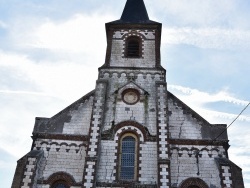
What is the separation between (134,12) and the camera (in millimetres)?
27469

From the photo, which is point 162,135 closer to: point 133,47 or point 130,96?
point 130,96

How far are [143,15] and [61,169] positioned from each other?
15.5 m

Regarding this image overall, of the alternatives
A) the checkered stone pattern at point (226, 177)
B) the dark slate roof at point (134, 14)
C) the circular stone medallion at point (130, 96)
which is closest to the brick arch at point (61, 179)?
the circular stone medallion at point (130, 96)

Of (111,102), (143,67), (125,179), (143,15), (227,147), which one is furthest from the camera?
(143,15)

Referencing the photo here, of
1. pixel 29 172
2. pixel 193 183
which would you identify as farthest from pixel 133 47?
pixel 29 172

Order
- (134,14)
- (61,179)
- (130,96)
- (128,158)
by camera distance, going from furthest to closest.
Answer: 1. (134,14)
2. (130,96)
3. (128,158)
4. (61,179)

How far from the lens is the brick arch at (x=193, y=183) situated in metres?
16.5

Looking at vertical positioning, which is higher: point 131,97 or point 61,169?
point 131,97

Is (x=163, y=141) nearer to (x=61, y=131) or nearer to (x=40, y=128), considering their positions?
(x=61, y=131)

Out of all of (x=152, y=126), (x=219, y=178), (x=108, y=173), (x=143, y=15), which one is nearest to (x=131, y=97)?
(x=152, y=126)

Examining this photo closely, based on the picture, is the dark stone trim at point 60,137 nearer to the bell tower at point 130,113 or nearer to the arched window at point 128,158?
the bell tower at point 130,113

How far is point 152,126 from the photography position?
18.5m

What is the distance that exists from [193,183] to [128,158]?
12.2 ft

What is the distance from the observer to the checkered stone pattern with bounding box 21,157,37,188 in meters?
16.1
